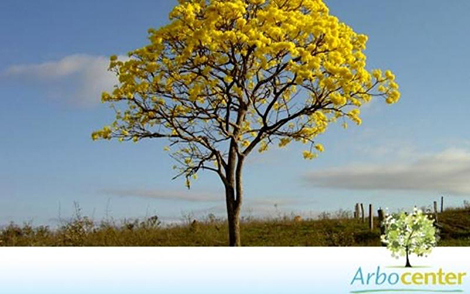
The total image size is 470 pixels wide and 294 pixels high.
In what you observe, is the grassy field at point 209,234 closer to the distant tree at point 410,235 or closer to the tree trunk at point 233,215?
the tree trunk at point 233,215

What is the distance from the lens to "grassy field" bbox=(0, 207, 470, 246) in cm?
1945

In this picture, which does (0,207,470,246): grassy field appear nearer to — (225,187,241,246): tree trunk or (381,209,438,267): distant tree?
(225,187,241,246): tree trunk

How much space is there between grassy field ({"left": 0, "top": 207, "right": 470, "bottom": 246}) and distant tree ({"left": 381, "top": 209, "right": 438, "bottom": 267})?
9.06 meters

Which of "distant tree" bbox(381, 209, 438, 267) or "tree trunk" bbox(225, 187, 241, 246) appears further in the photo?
"tree trunk" bbox(225, 187, 241, 246)

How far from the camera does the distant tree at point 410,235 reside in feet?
34.7

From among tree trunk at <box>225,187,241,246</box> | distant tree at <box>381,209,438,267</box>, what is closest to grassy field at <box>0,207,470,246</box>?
tree trunk at <box>225,187,241,246</box>

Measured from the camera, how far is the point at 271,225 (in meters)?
22.9

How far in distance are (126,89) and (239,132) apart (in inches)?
125

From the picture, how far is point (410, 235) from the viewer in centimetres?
1066

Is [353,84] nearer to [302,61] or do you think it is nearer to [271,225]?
[302,61]

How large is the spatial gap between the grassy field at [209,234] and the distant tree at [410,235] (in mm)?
9060

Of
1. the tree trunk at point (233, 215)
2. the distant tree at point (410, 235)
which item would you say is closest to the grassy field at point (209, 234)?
the tree trunk at point (233, 215)

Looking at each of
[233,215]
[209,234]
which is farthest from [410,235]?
[209,234]

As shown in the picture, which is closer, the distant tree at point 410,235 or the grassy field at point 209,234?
the distant tree at point 410,235
